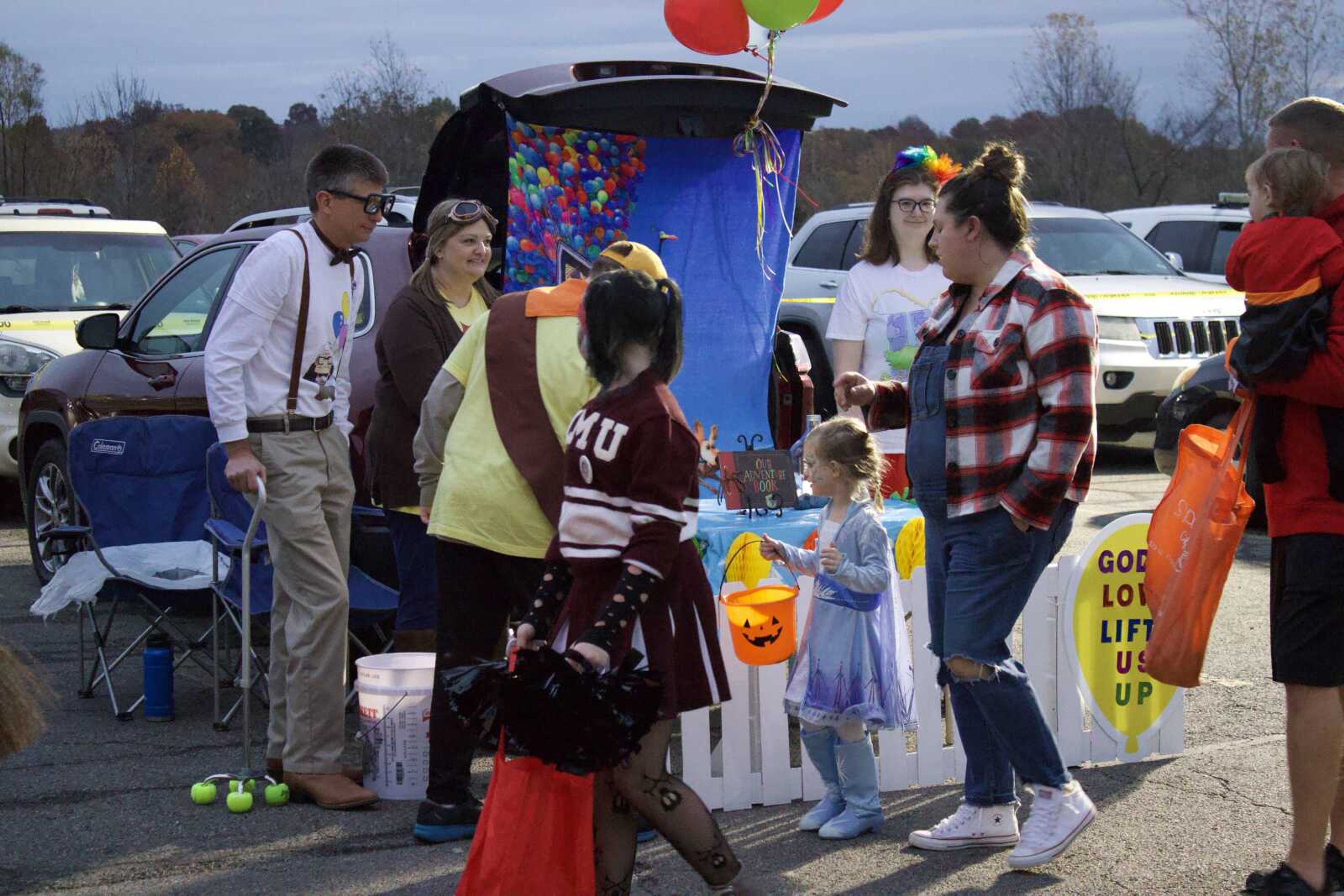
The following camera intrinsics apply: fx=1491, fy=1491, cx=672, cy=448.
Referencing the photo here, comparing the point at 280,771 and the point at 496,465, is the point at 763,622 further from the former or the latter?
the point at 280,771

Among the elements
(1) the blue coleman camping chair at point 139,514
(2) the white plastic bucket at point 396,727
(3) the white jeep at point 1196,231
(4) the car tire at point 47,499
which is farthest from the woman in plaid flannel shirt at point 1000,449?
(3) the white jeep at point 1196,231

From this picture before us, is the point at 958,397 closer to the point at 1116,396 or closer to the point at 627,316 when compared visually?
the point at 627,316

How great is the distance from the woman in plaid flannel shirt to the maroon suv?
2.88 meters

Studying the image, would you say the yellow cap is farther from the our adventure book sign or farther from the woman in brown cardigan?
the our adventure book sign

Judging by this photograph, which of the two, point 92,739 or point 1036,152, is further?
point 1036,152

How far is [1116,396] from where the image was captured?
39.7ft

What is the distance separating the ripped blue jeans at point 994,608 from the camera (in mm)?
4020

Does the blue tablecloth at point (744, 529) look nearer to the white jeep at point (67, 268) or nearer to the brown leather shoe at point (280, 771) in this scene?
the brown leather shoe at point (280, 771)

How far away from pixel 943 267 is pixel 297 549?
2.27 m

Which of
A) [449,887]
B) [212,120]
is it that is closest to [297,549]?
[449,887]

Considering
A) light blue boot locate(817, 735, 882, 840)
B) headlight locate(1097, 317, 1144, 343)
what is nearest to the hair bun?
light blue boot locate(817, 735, 882, 840)

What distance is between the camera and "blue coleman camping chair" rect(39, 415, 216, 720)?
5914 mm

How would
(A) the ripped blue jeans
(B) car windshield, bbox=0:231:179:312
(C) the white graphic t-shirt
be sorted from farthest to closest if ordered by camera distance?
(B) car windshield, bbox=0:231:179:312 → (C) the white graphic t-shirt → (A) the ripped blue jeans

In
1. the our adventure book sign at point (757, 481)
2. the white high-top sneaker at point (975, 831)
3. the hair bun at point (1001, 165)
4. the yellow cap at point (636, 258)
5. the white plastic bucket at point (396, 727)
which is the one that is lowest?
the white high-top sneaker at point (975, 831)
